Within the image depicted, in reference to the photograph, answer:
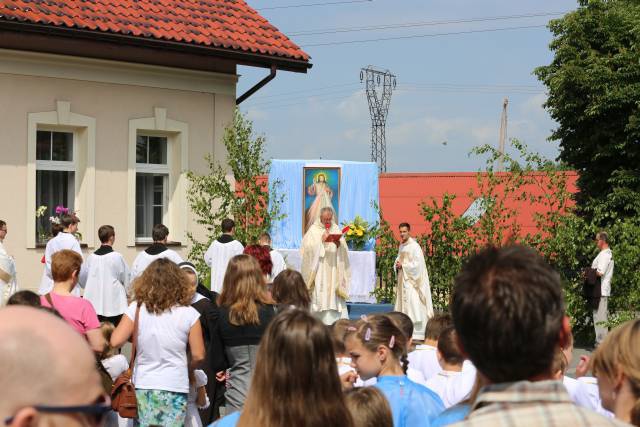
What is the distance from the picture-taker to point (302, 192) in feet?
63.2

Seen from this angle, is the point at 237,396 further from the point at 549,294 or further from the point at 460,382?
the point at 549,294

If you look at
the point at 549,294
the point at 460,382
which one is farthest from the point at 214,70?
the point at 549,294

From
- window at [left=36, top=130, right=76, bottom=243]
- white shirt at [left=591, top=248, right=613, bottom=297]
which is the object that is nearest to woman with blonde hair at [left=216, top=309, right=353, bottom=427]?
window at [left=36, top=130, right=76, bottom=243]

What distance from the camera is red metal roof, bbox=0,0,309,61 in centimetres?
1498

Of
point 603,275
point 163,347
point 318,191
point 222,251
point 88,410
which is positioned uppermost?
point 318,191

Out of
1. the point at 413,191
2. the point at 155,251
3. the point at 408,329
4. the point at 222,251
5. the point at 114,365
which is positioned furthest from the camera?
the point at 413,191

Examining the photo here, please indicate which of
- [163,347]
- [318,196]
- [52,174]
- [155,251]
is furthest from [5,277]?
[318,196]

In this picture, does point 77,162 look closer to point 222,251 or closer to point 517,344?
point 222,251

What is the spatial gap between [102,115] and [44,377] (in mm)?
14483

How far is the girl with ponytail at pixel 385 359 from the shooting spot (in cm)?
432

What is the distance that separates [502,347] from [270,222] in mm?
15007

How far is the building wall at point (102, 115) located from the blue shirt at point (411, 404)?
11380 mm

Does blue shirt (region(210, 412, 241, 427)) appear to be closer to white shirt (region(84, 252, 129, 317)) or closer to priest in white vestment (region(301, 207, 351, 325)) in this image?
white shirt (region(84, 252, 129, 317))

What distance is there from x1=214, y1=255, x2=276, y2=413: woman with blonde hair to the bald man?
14.7 ft
